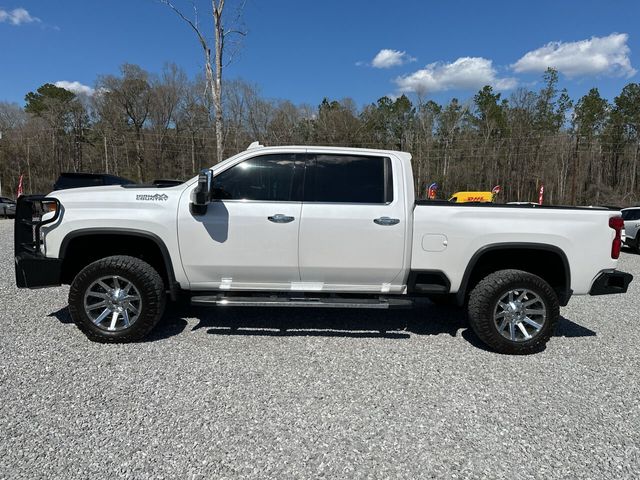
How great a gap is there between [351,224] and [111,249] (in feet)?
8.47

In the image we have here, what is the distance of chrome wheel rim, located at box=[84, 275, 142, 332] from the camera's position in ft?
12.9

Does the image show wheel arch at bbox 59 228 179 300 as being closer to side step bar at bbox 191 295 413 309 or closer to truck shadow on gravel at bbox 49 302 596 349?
side step bar at bbox 191 295 413 309

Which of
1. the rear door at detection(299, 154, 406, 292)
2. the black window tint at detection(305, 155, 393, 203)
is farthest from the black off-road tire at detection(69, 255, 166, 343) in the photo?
the black window tint at detection(305, 155, 393, 203)

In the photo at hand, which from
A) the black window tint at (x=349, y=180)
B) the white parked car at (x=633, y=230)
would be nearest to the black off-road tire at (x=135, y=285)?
the black window tint at (x=349, y=180)

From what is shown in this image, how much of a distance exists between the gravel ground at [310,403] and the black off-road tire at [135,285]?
14 cm

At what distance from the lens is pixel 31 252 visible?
12.9 feet

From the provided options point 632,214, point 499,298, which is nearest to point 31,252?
point 499,298

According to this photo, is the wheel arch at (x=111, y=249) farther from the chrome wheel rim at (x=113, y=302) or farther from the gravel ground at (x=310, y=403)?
the gravel ground at (x=310, y=403)

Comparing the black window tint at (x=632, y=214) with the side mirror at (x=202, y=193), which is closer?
the side mirror at (x=202, y=193)

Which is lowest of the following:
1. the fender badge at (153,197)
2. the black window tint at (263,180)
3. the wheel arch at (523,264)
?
the wheel arch at (523,264)

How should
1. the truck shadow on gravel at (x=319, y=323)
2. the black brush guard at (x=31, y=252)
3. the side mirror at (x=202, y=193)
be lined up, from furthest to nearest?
the truck shadow on gravel at (x=319, y=323)
the black brush guard at (x=31, y=252)
the side mirror at (x=202, y=193)

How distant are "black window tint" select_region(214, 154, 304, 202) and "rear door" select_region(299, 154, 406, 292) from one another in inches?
5.5

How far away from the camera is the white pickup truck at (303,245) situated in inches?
153

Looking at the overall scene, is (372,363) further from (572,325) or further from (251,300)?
(572,325)
